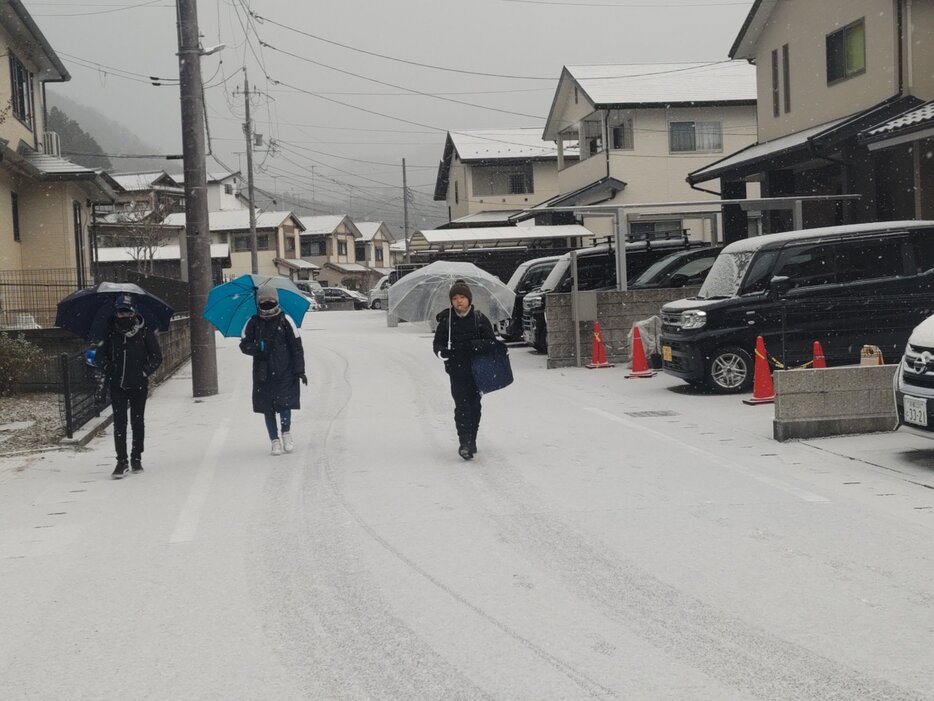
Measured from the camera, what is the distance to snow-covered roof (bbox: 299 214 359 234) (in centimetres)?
7900

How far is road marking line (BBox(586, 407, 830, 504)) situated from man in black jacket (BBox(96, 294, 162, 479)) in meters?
5.11

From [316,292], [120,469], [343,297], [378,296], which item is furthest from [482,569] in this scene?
[343,297]

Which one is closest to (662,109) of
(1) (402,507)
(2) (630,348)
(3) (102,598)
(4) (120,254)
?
(2) (630,348)

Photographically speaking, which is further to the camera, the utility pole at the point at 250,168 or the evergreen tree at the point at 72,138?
the evergreen tree at the point at 72,138

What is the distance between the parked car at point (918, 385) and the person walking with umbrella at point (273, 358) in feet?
18.0

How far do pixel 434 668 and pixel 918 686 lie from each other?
189 cm

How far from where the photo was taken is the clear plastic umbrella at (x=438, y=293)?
11.8 meters

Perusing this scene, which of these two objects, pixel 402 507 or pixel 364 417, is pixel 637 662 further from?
pixel 364 417

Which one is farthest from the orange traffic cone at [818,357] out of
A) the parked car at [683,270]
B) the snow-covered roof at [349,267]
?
the snow-covered roof at [349,267]

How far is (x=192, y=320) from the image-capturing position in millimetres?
15664

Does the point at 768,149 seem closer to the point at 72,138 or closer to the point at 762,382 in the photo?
the point at 762,382

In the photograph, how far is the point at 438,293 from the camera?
1230 cm

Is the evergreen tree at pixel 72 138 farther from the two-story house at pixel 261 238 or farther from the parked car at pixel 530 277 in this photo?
the parked car at pixel 530 277

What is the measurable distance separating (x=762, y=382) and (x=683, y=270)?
6.52 metres
